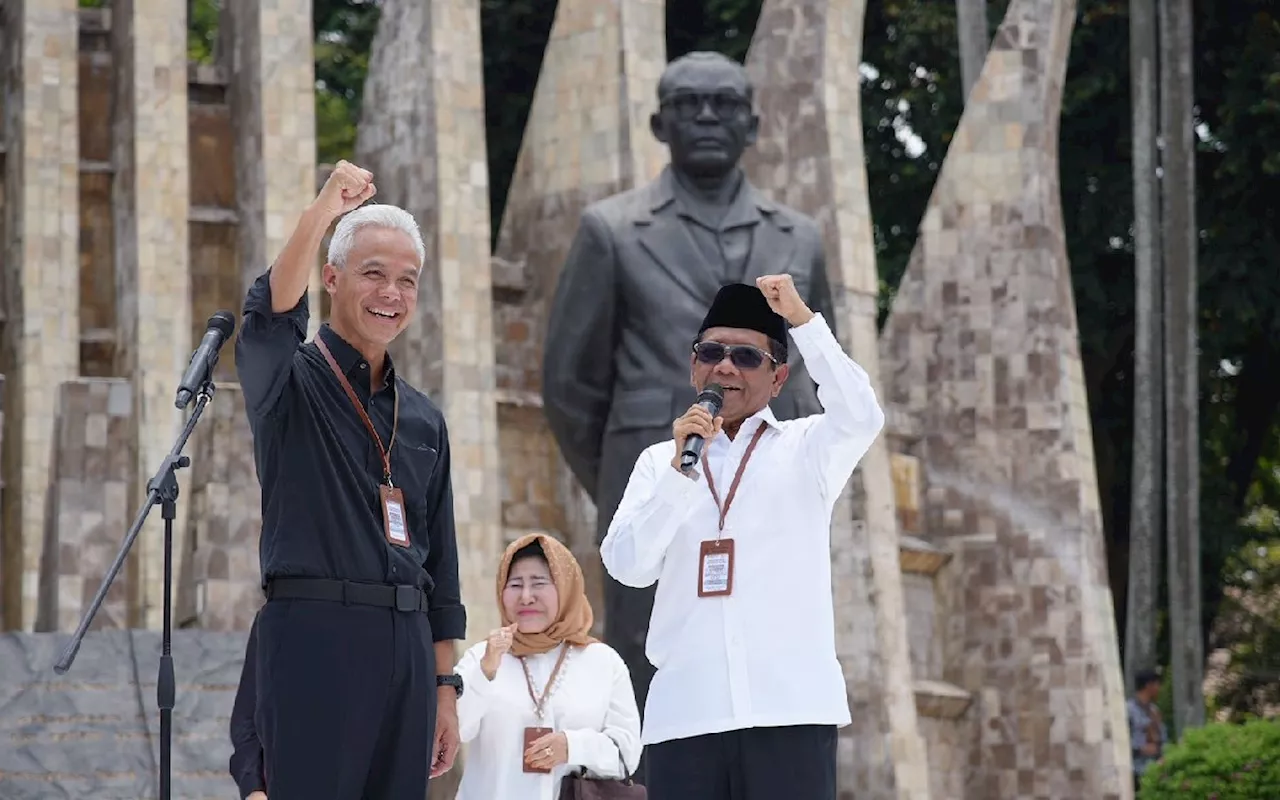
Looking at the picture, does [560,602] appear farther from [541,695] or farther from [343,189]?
[343,189]

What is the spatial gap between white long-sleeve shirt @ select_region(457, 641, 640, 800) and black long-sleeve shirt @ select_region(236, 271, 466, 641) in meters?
1.95

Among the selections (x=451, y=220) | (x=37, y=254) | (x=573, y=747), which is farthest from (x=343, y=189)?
(x=37, y=254)

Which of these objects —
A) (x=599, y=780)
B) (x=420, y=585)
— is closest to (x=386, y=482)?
(x=420, y=585)

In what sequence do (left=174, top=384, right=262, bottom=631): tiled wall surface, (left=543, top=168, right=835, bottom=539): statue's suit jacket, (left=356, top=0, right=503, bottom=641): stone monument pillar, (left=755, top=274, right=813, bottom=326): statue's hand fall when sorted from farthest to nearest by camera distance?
(left=356, top=0, right=503, bottom=641): stone monument pillar, (left=174, top=384, right=262, bottom=631): tiled wall surface, (left=543, top=168, right=835, bottom=539): statue's suit jacket, (left=755, top=274, right=813, bottom=326): statue's hand

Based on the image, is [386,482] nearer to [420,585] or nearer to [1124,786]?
[420,585]

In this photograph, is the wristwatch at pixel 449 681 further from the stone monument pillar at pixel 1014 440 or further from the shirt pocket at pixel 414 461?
the stone monument pillar at pixel 1014 440

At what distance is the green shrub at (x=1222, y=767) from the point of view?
45.5ft

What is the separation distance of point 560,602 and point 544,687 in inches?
9.8

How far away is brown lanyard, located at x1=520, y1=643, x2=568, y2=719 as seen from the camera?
7602 millimetres

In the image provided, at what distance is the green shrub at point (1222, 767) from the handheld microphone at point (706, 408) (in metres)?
8.62

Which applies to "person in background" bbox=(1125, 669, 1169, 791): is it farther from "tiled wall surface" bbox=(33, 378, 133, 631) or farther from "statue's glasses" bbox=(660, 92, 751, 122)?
"statue's glasses" bbox=(660, 92, 751, 122)

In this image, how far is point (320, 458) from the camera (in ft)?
18.0

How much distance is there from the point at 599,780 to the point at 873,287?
7.36 m

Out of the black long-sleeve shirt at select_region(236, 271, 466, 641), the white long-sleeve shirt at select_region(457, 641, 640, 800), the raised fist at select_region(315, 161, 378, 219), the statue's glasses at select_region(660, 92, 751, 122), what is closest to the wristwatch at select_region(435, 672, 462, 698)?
the black long-sleeve shirt at select_region(236, 271, 466, 641)
